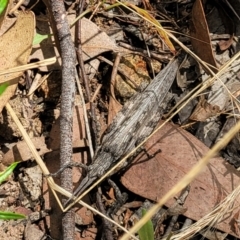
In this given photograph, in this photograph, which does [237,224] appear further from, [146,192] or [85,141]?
[85,141]

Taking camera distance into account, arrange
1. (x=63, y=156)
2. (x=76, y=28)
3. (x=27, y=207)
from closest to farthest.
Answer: (x=63, y=156)
(x=27, y=207)
(x=76, y=28)

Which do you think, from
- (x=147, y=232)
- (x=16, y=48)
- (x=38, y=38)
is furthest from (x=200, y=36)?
(x=147, y=232)

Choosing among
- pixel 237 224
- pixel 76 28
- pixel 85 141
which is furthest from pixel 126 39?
pixel 237 224

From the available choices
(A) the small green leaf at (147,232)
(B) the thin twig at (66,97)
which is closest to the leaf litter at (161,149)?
(B) the thin twig at (66,97)

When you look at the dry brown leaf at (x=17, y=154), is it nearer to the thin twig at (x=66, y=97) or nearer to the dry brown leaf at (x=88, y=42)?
the thin twig at (x=66, y=97)

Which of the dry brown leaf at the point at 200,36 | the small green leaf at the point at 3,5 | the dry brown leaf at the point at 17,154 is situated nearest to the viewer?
the small green leaf at the point at 3,5

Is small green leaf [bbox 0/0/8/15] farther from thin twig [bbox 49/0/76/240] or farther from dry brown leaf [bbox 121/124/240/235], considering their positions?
dry brown leaf [bbox 121/124/240/235]
